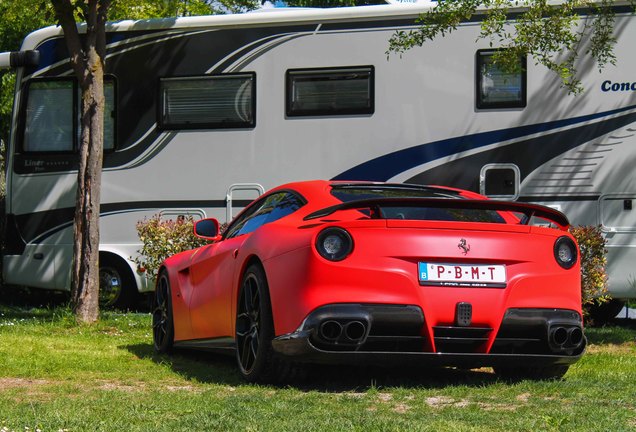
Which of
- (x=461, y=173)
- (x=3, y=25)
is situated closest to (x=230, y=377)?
(x=461, y=173)

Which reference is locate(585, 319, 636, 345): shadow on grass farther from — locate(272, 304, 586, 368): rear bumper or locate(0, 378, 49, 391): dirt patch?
locate(0, 378, 49, 391): dirt patch

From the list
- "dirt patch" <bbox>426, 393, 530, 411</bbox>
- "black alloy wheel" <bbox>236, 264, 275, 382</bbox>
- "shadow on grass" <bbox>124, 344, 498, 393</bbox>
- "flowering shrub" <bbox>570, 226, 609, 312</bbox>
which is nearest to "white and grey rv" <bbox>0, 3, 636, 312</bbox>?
"flowering shrub" <bbox>570, 226, 609, 312</bbox>

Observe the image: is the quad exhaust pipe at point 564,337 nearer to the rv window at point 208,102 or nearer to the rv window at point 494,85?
the rv window at point 494,85

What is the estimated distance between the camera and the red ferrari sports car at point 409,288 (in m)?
6.25

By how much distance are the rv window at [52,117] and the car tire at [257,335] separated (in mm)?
7787

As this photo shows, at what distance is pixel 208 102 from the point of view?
13625 mm

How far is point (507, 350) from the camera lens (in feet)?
21.6

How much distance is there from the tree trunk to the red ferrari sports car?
17.1 ft

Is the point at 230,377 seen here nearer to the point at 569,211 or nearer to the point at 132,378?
the point at 132,378

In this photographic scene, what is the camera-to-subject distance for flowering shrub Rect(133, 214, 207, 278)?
40.2 feet

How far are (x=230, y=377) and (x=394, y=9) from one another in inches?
265

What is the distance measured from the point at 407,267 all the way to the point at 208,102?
25.4ft

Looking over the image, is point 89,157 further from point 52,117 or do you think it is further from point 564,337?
point 564,337

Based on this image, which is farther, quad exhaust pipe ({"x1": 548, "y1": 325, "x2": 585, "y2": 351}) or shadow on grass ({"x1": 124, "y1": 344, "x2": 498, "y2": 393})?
shadow on grass ({"x1": 124, "y1": 344, "x2": 498, "y2": 393})
